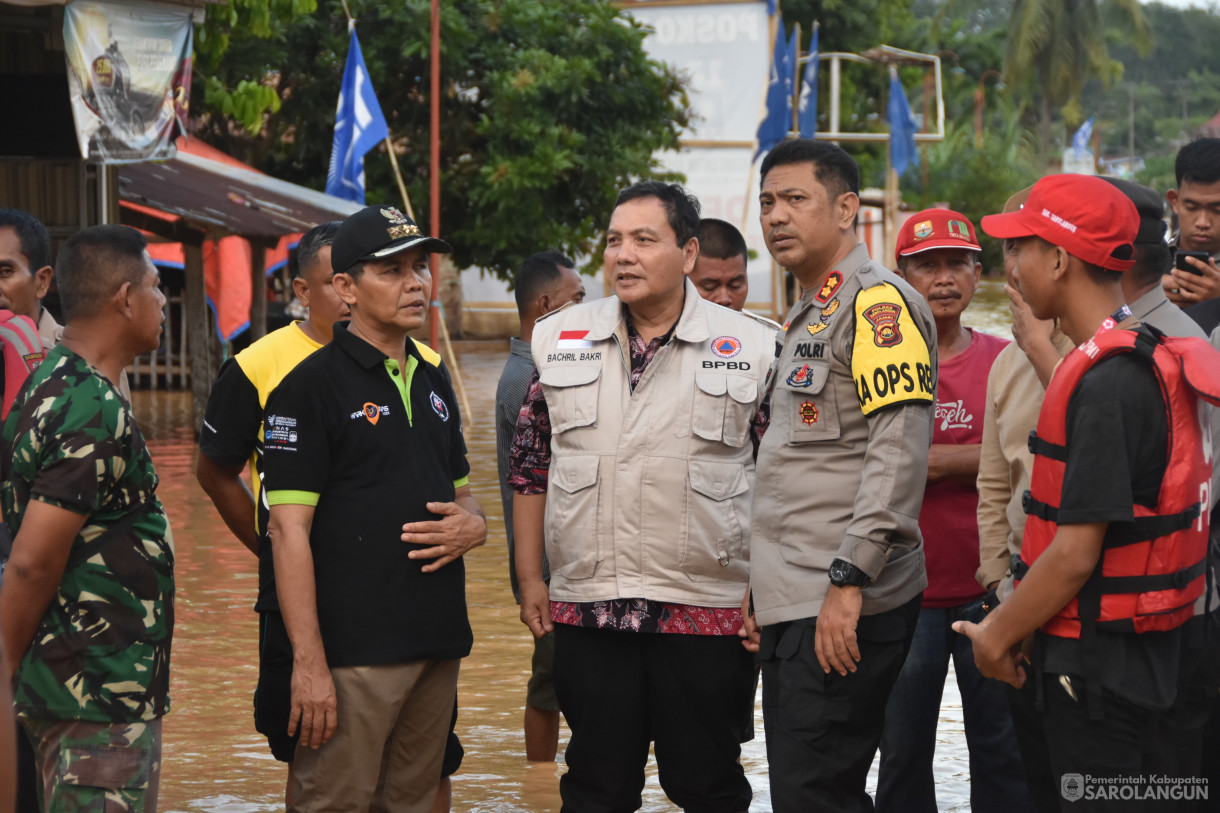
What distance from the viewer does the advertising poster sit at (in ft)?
34.4

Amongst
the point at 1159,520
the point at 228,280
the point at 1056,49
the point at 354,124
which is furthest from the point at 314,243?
the point at 1056,49

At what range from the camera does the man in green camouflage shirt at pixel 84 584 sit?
3418 mm

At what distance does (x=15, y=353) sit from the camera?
14.5 feet

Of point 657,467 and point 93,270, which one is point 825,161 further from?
point 93,270

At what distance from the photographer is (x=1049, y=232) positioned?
3.25 metres

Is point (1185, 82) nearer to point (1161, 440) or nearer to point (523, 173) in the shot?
point (523, 173)

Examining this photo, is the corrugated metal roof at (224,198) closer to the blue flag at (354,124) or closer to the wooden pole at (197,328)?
the blue flag at (354,124)

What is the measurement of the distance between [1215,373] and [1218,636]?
711 millimetres

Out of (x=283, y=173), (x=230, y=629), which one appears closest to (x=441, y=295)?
(x=283, y=173)

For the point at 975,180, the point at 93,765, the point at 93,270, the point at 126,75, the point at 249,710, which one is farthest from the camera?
the point at 975,180

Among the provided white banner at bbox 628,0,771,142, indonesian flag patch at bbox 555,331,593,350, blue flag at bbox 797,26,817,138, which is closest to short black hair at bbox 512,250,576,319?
indonesian flag patch at bbox 555,331,593,350

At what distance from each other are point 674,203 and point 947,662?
66.9 inches

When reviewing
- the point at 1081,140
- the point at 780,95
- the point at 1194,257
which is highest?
the point at 1081,140

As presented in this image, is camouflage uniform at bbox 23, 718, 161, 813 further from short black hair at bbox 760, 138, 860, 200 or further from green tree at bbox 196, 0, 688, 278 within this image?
green tree at bbox 196, 0, 688, 278
